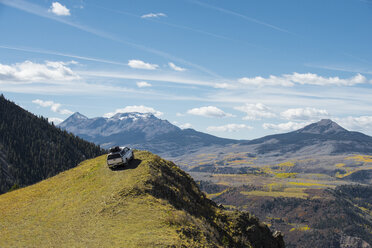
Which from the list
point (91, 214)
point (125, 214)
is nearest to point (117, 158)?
point (91, 214)

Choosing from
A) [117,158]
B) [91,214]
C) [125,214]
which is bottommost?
[91,214]

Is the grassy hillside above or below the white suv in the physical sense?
below

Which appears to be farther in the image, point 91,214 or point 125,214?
point 91,214

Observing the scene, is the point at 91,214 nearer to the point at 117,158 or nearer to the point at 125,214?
the point at 125,214

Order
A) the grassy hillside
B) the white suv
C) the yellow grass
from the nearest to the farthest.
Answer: the yellow grass < the grassy hillside < the white suv

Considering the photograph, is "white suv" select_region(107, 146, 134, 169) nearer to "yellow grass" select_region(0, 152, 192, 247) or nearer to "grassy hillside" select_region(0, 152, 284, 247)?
"grassy hillside" select_region(0, 152, 284, 247)

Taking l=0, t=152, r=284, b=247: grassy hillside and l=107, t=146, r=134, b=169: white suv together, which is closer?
l=0, t=152, r=284, b=247: grassy hillside

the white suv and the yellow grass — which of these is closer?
the yellow grass

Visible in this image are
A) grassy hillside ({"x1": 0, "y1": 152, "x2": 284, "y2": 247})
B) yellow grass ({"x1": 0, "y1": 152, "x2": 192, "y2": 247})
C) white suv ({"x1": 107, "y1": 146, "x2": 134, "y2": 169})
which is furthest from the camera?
white suv ({"x1": 107, "y1": 146, "x2": 134, "y2": 169})

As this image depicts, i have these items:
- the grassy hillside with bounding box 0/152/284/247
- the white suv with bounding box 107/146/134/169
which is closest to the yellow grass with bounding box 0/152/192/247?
the grassy hillside with bounding box 0/152/284/247

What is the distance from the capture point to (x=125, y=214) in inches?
Answer: 1506

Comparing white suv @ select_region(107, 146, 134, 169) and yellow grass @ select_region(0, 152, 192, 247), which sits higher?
white suv @ select_region(107, 146, 134, 169)

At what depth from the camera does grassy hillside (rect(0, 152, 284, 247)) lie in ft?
111

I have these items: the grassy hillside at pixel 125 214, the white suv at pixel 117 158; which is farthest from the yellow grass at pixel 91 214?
the white suv at pixel 117 158
